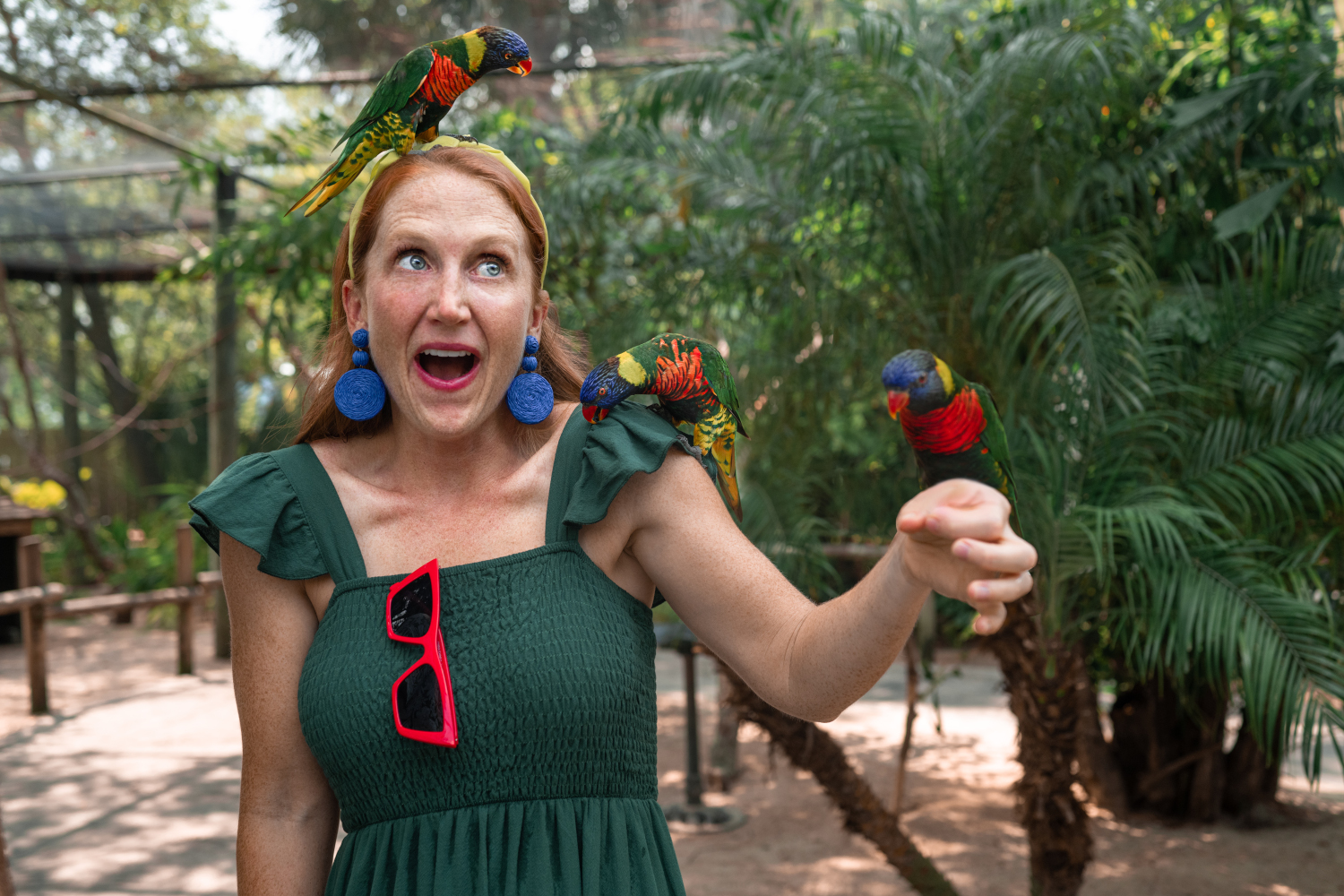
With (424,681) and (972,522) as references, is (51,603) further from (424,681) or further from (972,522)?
(972,522)

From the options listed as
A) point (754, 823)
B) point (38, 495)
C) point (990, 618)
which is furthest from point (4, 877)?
point (38, 495)

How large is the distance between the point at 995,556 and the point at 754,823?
14.7 ft

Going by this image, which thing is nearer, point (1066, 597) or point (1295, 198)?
point (1066, 597)

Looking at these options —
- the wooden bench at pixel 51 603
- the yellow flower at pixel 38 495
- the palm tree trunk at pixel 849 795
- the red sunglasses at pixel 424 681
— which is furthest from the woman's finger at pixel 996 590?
the yellow flower at pixel 38 495

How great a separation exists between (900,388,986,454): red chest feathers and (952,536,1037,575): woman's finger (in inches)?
3.6

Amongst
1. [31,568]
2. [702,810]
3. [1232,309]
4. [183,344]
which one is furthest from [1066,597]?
[183,344]

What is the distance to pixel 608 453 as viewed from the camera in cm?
120

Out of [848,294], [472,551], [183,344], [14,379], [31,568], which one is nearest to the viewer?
[472,551]

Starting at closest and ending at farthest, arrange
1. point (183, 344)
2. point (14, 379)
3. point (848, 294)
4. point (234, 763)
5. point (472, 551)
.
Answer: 1. point (472, 551)
2. point (848, 294)
3. point (234, 763)
4. point (183, 344)
5. point (14, 379)

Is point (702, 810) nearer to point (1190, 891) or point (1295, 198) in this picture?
point (1190, 891)

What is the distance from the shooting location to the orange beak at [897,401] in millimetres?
794

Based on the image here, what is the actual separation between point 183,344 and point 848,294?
1421cm

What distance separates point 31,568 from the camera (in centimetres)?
686

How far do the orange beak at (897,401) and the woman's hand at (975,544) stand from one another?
76 millimetres
